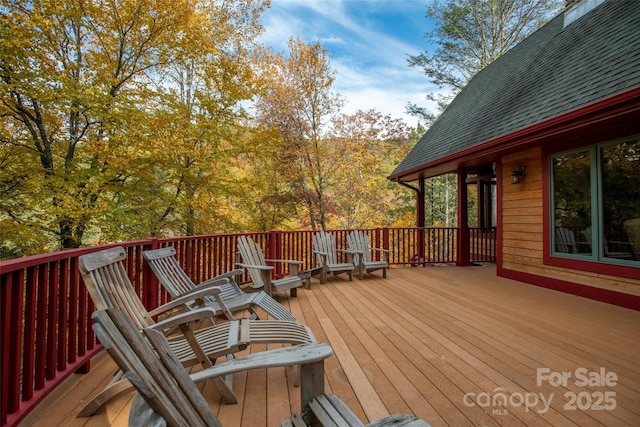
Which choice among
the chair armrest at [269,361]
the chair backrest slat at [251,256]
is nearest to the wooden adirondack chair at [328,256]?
the chair backrest slat at [251,256]

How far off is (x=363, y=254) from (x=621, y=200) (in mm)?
3659

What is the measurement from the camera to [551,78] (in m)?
5.14

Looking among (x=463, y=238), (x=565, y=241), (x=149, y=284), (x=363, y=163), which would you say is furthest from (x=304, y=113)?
(x=149, y=284)

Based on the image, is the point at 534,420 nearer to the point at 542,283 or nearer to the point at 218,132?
the point at 542,283

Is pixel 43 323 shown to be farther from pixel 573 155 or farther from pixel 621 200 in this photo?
pixel 573 155

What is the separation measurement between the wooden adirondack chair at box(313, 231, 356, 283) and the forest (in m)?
3.93

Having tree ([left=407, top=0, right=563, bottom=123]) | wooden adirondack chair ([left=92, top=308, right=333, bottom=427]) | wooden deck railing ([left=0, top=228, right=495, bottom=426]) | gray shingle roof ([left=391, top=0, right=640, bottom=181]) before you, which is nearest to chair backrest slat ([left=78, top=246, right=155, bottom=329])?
wooden deck railing ([left=0, top=228, right=495, bottom=426])

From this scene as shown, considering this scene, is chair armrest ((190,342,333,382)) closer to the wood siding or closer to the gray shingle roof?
the gray shingle roof

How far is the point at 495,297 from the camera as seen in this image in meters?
4.38

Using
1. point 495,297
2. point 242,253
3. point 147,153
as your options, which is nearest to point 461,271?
point 495,297

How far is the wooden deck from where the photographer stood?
181cm

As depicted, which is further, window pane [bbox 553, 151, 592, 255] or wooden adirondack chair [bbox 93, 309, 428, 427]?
window pane [bbox 553, 151, 592, 255]

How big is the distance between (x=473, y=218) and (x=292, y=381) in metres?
16.9

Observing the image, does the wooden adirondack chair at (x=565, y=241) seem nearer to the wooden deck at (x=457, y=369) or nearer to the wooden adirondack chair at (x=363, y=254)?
the wooden deck at (x=457, y=369)
